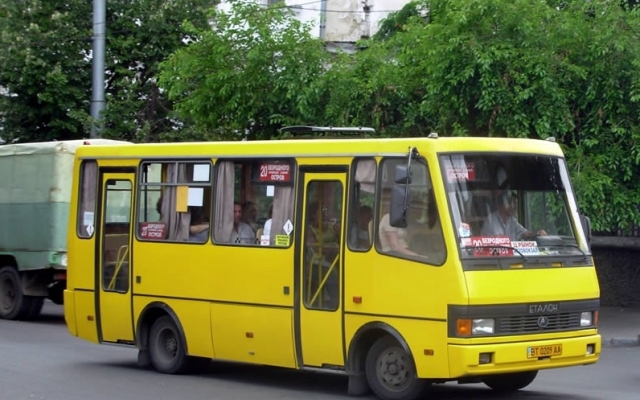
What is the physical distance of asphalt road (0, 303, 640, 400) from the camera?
1175 centimetres

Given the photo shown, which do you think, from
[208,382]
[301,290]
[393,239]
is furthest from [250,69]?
[393,239]

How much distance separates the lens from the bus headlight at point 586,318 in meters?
10.8

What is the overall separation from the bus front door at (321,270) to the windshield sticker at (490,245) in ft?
4.84

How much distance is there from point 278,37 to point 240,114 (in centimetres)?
154

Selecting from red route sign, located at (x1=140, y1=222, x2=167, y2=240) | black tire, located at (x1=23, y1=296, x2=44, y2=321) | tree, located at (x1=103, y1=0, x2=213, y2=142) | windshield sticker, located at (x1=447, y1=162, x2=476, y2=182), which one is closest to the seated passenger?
windshield sticker, located at (x1=447, y1=162, x2=476, y2=182)

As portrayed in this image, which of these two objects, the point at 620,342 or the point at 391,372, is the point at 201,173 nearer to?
the point at 391,372

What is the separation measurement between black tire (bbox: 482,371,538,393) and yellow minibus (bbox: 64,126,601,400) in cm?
2

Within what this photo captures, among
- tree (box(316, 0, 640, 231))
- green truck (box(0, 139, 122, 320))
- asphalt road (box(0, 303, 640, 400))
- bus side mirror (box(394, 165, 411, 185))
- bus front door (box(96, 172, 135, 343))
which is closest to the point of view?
bus side mirror (box(394, 165, 411, 185))

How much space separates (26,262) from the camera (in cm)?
1995

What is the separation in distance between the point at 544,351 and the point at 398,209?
6.03 feet

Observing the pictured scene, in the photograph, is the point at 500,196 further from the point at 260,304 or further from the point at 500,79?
the point at 500,79

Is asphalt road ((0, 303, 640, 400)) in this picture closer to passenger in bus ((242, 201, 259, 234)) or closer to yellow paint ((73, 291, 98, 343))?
yellow paint ((73, 291, 98, 343))

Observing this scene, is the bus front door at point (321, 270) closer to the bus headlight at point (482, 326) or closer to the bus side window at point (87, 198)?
the bus headlight at point (482, 326)

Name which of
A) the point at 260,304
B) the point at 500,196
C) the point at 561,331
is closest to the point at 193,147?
the point at 260,304
